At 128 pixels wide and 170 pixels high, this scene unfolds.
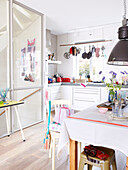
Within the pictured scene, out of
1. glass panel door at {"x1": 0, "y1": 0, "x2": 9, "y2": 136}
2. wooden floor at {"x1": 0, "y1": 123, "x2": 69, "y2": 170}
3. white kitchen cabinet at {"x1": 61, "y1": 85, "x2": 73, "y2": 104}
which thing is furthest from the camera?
white kitchen cabinet at {"x1": 61, "y1": 85, "x2": 73, "y2": 104}

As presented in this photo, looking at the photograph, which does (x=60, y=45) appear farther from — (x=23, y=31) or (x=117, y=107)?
(x=117, y=107)

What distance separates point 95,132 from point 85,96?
335 centimetres

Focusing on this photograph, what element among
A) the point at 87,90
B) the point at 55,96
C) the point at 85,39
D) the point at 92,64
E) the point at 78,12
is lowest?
the point at 55,96

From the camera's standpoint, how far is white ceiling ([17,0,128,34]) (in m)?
3.41

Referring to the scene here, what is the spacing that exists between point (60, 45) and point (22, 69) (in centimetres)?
246

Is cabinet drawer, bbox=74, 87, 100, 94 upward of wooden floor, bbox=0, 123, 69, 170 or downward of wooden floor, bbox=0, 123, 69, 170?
upward

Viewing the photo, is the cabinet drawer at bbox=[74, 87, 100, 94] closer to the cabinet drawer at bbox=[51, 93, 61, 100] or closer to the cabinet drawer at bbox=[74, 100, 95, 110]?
the cabinet drawer at bbox=[74, 100, 95, 110]

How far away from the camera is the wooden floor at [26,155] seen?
2123 mm

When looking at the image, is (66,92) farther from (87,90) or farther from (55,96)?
(87,90)

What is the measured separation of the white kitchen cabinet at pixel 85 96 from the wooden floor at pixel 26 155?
1987mm

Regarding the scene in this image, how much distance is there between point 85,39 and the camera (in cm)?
534

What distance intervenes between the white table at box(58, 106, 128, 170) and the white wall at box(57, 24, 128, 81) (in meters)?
3.56

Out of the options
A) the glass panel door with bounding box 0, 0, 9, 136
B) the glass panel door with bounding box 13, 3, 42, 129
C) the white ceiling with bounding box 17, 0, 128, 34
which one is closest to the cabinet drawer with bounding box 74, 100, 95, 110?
the glass panel door with bounding box 13, 3, 42, 129

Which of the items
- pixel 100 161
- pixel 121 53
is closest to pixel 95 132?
pixel 100 161
